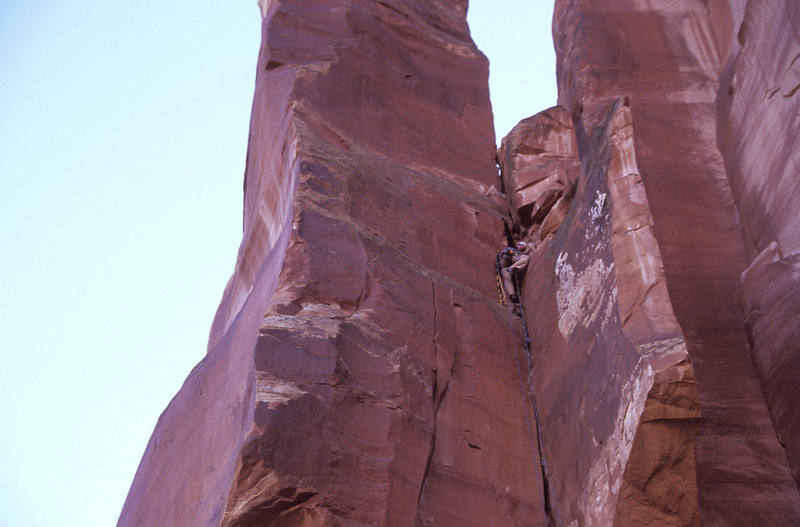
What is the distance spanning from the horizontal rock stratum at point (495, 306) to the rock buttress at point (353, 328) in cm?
3

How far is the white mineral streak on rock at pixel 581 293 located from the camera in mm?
7520

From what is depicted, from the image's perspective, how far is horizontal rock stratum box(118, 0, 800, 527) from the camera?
6.43 m

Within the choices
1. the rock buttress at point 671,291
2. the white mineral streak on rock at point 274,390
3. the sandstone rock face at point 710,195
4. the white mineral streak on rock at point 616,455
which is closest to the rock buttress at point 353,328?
the white mineral streak on rock at point 274,390

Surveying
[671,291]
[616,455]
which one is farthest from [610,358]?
[671,291]

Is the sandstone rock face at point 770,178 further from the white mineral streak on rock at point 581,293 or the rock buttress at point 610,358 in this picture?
the white mineral streak on rock at point 581,293

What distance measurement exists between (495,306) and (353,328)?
2164 mm

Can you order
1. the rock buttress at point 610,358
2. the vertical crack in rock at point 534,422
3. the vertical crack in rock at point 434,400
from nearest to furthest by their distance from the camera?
the rock buttress at point 610,358, the vertical crack in rock at point 434,400, the vertical crack in rock at point 534,422

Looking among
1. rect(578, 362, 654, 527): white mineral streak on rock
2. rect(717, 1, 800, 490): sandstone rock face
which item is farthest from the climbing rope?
rect(717, 1, 800, 490): sandstone rock face

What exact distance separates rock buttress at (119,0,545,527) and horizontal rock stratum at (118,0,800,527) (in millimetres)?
26

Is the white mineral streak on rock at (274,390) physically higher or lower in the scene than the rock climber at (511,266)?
lower

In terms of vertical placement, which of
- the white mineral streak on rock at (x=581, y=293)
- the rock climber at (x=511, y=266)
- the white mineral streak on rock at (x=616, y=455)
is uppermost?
the rock climber at (x=511, y=266)

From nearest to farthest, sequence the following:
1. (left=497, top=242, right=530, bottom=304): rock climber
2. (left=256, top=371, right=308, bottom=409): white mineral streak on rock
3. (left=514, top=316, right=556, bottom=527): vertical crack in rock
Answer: (left=256, top=371, right=308, bottom=409): white mineral streak on rock
(left=514, top=316, right=556, bottom=527): vertical crack in rock
(left=497, top=242, right=530, bottom=304): rock climber

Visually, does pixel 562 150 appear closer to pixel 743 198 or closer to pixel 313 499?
pixel 743 198

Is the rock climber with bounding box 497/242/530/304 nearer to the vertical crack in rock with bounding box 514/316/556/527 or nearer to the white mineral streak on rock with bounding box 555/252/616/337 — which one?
the vertical crack in rock with bounding box 514/316/556/527
